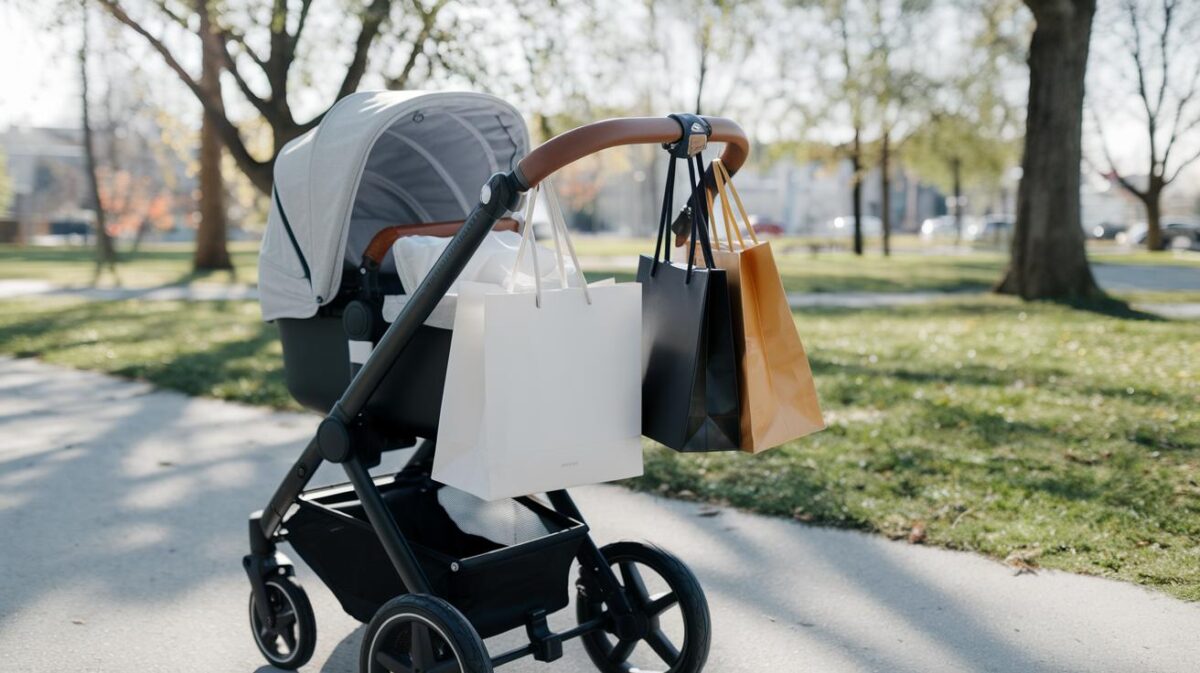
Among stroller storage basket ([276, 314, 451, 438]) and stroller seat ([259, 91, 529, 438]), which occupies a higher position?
stroller seat ([259, 91, 529, 438])

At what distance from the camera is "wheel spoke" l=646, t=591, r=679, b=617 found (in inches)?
124

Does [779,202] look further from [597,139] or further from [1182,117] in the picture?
[597,139]

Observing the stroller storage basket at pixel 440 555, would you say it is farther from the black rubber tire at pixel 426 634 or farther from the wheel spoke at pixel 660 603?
the wheel spoke at pixel 660 603

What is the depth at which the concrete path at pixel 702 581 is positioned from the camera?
136 inches

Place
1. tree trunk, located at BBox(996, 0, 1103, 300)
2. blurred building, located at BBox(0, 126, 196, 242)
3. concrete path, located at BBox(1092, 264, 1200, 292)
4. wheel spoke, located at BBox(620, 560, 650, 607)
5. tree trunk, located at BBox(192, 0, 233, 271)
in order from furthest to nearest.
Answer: blurred building, located at BBox(0, 126, 196, 242)
tree trunk, located at BBox(192, 0, 233, 271)
concrete path, located at BBox(1092, 264, 1200, 292)
tree trunk, located at BBox(996, 0, 1103, 300)
wheel spoke, located at BBox(620, 560, 650, 607)

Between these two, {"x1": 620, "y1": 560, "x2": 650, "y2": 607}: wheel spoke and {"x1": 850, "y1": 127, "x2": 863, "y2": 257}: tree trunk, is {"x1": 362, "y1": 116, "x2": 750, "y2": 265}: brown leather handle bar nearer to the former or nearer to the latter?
{"x1": 620, "y1": 560, "x2": 650, "y2": 607}: wheel spoke

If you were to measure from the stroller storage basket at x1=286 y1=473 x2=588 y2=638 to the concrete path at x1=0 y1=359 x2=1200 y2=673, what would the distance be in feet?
1.46

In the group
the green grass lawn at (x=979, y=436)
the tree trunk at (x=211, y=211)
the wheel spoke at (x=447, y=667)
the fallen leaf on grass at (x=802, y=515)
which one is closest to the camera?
the wheel spoke at (x=447, y=667)

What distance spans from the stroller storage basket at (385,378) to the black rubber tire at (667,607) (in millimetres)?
712

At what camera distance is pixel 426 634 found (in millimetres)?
2820

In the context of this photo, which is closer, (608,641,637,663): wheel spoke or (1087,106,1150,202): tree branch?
(608,641,637,663): wheel spoke

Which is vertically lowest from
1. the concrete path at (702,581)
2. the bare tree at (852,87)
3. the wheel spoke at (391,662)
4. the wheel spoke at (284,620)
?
the concrete path at (702,581)

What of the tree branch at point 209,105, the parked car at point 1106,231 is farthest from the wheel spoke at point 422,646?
the parked car at point 1106,231

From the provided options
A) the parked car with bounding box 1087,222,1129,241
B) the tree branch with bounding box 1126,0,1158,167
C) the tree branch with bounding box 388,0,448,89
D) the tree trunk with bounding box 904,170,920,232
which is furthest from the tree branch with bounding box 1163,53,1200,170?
the tree trunk with bounding box 904,170,920,232
